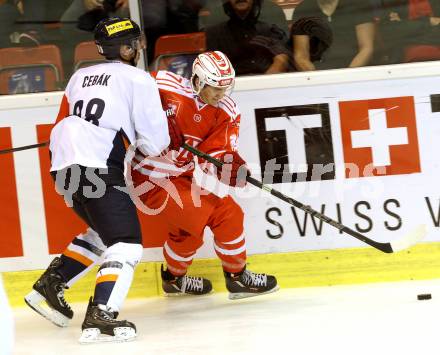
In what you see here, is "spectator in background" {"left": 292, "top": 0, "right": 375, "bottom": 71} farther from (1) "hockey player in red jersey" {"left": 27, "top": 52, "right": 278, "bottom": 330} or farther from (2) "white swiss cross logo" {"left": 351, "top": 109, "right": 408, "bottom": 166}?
(1) "hockey player in red jersey" {"left": 27, "top": 52, "right": 278, "bottom": 330}

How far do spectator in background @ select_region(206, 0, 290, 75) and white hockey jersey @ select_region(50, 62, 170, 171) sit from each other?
2.57 ft

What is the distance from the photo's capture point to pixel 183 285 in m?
4.91

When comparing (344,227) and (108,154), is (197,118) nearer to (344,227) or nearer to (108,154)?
(108,154)

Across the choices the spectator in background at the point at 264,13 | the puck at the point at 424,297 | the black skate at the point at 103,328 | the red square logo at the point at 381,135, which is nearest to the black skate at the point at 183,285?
Result: the black skate at the point at 103,328

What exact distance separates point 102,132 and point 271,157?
0.97 metres

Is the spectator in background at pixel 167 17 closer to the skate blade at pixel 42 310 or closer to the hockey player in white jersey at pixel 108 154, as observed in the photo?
the hockey player in white jersey at pixel 108 154

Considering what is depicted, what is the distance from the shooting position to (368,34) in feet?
16.2

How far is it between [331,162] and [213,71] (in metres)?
0.77

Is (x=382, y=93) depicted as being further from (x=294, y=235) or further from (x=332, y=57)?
(x=294, y=235)

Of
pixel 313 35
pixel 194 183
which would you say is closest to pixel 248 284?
pixel 194 183

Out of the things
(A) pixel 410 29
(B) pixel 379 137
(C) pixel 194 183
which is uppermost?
(A) pixel 410 29

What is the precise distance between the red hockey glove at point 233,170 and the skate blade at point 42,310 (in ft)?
2.95

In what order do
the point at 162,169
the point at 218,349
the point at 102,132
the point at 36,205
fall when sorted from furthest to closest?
the point at 36,205
the point at 162,169
the point at 102,132
the point at 218,349

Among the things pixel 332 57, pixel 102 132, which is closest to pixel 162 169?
pixel 102 132
